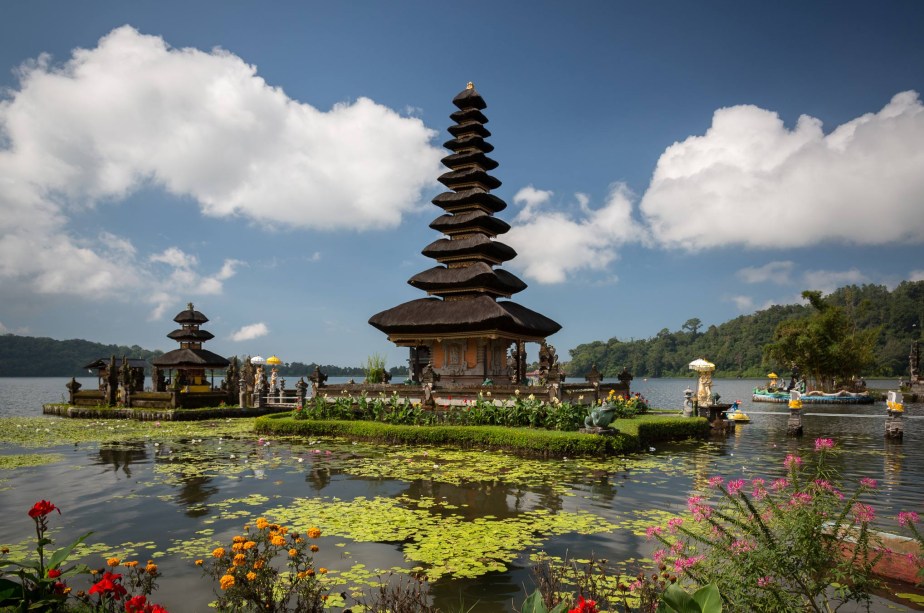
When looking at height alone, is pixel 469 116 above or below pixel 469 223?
above

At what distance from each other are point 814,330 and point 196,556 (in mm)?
57560

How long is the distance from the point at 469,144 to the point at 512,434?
20.0m

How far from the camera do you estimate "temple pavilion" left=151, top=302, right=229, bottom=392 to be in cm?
3559

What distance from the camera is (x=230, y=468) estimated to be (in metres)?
14.1

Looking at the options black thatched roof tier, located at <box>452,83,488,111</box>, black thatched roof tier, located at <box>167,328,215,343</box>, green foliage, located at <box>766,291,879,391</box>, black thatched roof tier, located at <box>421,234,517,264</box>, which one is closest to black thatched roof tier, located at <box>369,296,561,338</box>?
black thatched roof tier, located at <box>421,234,517,264</box>

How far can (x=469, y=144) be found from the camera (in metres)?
31.7

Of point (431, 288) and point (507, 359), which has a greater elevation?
point (431, 288)

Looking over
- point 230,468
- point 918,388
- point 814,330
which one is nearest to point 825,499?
point 230,468

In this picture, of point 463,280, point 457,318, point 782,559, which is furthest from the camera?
point 463,280

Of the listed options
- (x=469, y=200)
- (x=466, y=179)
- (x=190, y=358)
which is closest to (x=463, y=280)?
(x=469, y=200)

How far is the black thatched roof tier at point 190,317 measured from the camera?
37.0m

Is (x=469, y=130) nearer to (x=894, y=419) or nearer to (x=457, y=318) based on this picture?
(x=457, y=318)

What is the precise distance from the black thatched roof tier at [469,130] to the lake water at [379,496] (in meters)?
20.4

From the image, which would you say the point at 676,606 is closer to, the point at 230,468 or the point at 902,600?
the point at 902,600
